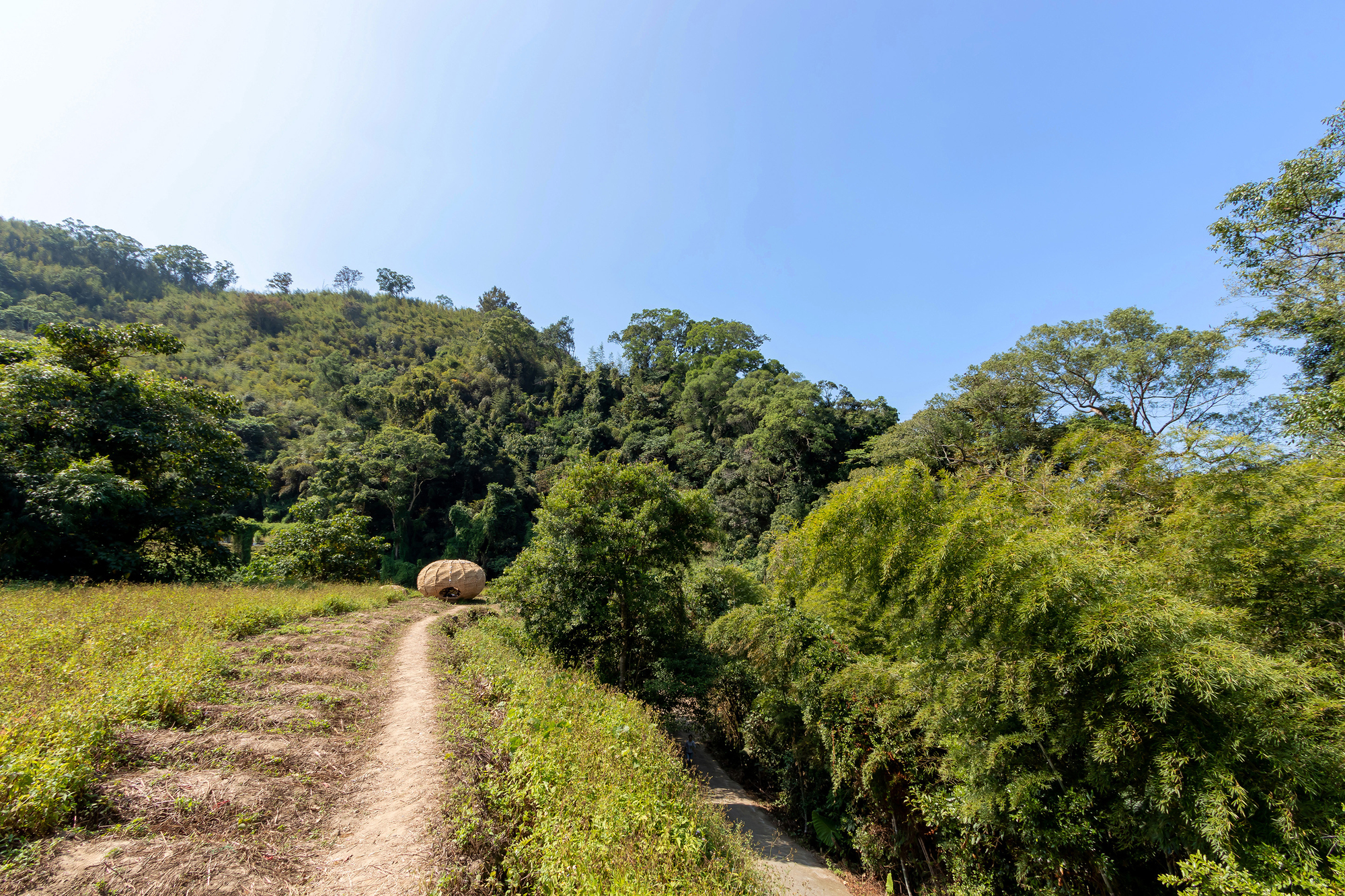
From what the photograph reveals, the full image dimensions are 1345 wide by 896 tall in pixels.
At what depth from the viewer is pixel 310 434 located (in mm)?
37062

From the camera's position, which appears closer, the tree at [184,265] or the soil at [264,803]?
the soil at [264,803]

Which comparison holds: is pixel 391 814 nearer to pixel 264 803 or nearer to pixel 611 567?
pixel 264 803

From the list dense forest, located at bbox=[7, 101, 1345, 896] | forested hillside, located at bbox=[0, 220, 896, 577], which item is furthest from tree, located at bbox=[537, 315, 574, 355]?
dense forest, located at bbox=[7, 101, 1345, 896]

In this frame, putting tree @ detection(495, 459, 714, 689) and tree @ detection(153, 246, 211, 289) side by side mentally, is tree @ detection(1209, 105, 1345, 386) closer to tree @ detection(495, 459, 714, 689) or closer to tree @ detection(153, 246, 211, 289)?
tree @ detection(495, 459, 714, 689)

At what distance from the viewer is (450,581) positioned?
66.4ft

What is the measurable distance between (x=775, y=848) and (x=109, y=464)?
1616 cm

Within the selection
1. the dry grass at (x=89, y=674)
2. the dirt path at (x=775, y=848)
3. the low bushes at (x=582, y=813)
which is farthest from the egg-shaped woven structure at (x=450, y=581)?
the low bushes at (x=582, y=813)

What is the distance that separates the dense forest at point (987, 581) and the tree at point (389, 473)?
705 centimetres

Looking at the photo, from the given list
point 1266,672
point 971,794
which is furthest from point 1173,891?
point 1266,672

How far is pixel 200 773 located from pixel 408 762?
5.38ft

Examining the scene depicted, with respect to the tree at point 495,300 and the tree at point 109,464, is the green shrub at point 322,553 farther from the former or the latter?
the tree at point 495,300

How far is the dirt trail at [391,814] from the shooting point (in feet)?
10.6

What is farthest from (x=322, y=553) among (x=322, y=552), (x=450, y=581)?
(x=450, y=581)

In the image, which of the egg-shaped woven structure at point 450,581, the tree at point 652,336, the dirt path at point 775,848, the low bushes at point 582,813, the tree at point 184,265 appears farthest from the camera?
the tree at point 184,265
